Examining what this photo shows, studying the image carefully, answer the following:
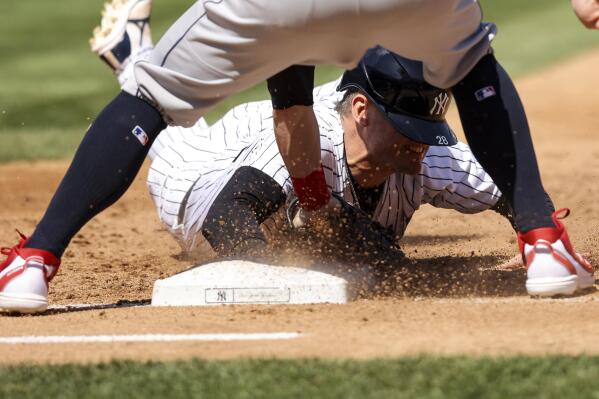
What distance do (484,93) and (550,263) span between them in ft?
1.62

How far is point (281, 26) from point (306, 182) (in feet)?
2.80

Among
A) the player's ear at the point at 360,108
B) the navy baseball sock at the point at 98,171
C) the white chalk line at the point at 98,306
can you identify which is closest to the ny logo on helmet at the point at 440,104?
the player's ear at the point at 360,108

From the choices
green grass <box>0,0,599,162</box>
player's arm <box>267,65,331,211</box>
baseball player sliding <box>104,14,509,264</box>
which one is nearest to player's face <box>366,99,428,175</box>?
baseball player sliding <box>104,14,509,264</box>

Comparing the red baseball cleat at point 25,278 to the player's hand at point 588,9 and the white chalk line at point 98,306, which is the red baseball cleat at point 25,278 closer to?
the white chalk line at point 98,306

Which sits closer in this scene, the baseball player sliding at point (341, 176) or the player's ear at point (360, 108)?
the baseball player sliding at point (341, 176)

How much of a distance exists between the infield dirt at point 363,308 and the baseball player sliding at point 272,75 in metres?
0.15

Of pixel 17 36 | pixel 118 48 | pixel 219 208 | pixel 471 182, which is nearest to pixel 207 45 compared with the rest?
pixel 219 208

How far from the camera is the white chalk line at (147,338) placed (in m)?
2.55

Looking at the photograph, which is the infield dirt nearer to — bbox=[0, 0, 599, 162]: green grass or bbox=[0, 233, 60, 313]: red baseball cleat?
bbox=[0, 233, 60, 313]: red baseball cleat

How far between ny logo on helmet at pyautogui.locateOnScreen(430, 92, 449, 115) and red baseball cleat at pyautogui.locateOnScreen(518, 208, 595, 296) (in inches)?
27.2

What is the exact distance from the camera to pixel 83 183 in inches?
113

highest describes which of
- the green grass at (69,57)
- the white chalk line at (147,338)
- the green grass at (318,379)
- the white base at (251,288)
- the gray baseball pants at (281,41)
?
the green grass at (69,57)

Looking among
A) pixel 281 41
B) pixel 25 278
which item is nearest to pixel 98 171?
pixel 25 278

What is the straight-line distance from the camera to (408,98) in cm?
344
